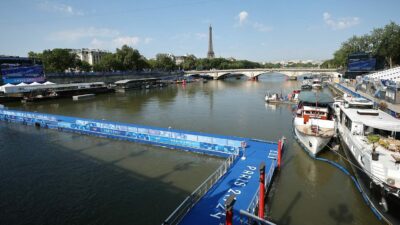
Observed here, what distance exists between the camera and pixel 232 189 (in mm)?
13961

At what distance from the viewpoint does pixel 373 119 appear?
59.1 ft

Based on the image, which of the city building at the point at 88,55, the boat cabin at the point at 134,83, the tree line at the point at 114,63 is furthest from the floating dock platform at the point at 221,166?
the city building at the point at 88,55

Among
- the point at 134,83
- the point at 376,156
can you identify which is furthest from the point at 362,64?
the point at 376,156

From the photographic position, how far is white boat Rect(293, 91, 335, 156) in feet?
67.1

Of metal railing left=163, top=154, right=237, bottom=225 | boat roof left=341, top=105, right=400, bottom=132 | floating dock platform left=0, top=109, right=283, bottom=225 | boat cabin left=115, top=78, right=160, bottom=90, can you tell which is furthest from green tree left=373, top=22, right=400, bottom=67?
metal railing left=163, top=154, right=237, bottom=225

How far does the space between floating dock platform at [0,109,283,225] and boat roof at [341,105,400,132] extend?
17.9ft

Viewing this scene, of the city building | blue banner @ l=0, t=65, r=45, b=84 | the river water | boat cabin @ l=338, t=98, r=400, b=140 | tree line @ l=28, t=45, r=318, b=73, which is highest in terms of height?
the city building

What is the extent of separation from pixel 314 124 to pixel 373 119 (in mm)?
5480

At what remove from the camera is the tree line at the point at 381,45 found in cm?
7025

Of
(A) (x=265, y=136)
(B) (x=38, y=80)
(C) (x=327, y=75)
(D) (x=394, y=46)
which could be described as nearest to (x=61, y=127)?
(A) (x=265, y=136)

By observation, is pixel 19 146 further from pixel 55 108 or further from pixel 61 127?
pixel 55 108

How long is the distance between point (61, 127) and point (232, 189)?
75.8ft

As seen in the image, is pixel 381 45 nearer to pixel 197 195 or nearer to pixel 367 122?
pixel 367 122

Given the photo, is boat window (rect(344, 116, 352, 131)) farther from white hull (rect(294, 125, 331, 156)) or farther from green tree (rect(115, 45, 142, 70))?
green tree (rect(115, 45, 142, 70))
